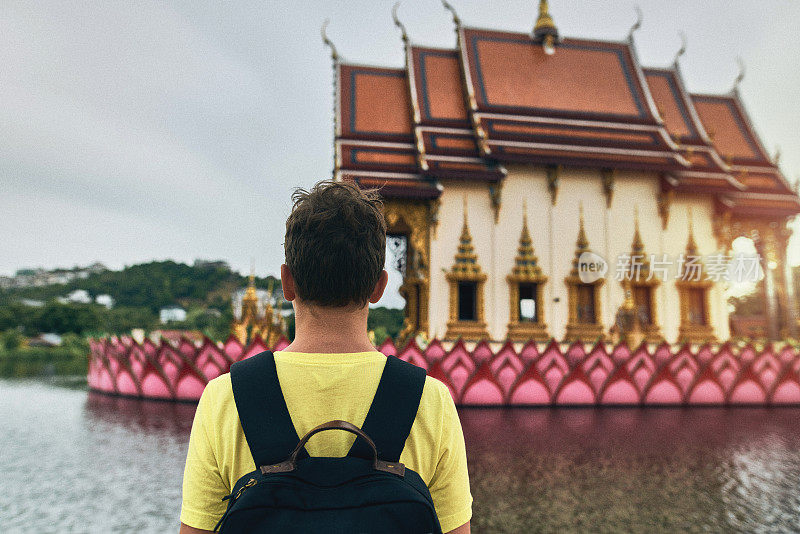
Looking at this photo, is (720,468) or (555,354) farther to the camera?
(555,354)

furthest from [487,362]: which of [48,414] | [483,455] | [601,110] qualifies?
[601,110]

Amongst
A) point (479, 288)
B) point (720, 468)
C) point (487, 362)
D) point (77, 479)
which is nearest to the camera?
point (77, 479)

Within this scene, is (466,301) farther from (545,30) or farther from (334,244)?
(334,244)

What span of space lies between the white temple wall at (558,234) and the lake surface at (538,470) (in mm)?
4627

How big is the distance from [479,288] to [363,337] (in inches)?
397

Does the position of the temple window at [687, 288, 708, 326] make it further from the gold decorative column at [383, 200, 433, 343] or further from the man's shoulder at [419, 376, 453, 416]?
→ the man's shoulder at [419, 376, 453, 416]

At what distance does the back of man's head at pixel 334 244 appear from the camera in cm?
93

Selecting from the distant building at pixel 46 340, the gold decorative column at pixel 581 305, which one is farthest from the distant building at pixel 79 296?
the gold decorative column at pixel 581 305

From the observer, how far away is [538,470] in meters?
3.80

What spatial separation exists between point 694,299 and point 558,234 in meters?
3.73

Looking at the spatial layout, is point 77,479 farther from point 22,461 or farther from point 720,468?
point 720,468

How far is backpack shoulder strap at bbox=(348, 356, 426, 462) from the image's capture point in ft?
2.83

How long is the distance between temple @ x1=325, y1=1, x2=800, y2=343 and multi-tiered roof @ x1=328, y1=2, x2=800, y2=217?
4 centimetres

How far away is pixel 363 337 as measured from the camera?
101cm
